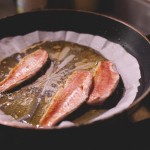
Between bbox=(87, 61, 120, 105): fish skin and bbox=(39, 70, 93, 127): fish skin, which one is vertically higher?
bbox=(87, 61, 120, 105): fish skin

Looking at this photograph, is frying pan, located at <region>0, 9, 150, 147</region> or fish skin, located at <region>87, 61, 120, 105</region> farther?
frying pan, located at <region>0, 9, 150, 147</region>

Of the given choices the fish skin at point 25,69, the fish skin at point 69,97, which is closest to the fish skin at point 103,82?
the fish skin at point 69,97

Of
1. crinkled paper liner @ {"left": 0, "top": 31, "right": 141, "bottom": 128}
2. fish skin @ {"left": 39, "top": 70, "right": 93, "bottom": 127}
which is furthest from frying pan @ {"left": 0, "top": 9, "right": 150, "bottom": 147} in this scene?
fish skin @ {"left": 39, "top": 70, "right": 93, "bottom": 127}

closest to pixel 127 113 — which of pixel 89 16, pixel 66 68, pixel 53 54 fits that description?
pixel 66 68

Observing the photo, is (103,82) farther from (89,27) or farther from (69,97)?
(89,27)

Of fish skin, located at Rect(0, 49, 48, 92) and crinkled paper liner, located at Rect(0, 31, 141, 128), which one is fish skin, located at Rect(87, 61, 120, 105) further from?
fish skin, located at Rect(0, 49, 48, 92)

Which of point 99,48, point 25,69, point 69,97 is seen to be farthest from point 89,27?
point 69,97
